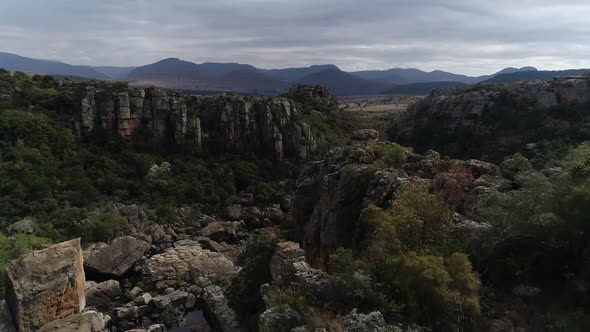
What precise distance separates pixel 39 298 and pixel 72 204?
24535 millimetres

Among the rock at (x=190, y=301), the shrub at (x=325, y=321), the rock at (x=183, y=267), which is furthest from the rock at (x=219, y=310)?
the shrub at (x=325, y=321)

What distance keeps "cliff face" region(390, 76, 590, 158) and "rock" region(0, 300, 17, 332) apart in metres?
44.3

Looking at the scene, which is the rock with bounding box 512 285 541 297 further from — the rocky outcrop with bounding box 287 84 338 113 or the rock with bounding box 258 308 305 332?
the rocky outcrop with bounding box 287 84 338 113

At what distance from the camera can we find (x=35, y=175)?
39750mm

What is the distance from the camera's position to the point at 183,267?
31688 millimetres

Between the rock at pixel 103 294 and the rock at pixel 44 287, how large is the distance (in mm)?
8570

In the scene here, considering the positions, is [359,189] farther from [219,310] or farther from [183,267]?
[183,267]

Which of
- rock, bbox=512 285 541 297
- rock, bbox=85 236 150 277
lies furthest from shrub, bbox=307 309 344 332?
rock, bbox=85 236 150 277

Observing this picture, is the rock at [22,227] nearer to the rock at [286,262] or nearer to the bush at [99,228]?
the bush at [99,228]

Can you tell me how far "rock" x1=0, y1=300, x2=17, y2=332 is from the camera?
17.2 m

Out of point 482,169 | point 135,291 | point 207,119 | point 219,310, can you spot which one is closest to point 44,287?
point 219,310

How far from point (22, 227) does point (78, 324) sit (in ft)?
69.5

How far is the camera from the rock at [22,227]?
109ft

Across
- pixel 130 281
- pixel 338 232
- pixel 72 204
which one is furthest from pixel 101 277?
pixel 338 232
